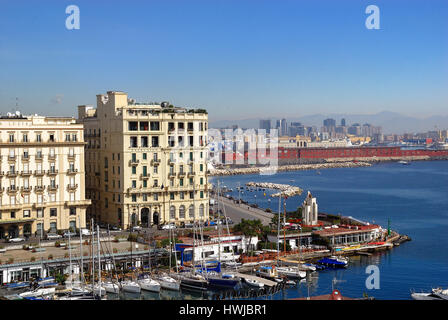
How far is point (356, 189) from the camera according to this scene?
57.2 metres

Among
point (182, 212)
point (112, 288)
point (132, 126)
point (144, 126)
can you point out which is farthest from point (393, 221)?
point (112, 288)

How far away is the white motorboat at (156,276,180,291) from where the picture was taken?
56.3 feet

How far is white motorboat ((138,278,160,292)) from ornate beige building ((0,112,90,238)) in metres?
6.55

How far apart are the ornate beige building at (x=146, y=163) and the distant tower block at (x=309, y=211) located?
14.9 ft

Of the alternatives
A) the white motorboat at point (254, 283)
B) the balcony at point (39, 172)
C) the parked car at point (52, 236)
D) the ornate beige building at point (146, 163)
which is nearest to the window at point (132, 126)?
the ornate beige building at point (146, 163)

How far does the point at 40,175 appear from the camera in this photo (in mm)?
22422

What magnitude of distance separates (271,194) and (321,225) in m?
24.9

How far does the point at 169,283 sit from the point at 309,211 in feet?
33.8

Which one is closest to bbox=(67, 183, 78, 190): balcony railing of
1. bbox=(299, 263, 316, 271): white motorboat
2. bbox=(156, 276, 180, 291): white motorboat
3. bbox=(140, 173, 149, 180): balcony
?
bbox=(140, 173, 149, 180): balcony

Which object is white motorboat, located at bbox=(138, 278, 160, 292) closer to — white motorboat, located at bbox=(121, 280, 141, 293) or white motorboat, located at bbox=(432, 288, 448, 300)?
white motorboat, located at bbox=(121, 280, 141, 293)
